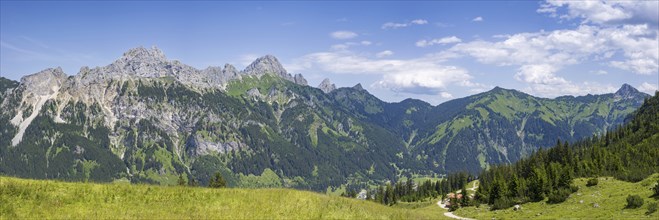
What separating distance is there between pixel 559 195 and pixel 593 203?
482 inches

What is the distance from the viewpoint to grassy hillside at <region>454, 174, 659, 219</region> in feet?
182

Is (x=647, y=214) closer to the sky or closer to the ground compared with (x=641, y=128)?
closer to the ground

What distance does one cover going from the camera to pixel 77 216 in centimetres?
2036

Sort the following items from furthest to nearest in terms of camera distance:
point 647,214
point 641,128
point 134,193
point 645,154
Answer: point 641,128 < point 645,154 < point 647,214 < point 134,193

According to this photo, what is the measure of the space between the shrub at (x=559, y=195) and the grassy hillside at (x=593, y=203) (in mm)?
1106

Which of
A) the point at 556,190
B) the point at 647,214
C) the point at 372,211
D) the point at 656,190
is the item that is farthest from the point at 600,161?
the point at 372,211

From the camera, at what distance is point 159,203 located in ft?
77.8

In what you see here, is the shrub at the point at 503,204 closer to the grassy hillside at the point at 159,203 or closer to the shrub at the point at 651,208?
the shrub at the point at 651,208

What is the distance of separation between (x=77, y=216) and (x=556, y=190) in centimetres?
8408

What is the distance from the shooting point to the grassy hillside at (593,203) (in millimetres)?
55500

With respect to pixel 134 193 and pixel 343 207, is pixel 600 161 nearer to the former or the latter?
pixel 343 207

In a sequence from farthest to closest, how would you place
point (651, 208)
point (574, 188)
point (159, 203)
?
point (574, 188)
point (651, 208)
point (159, 203)

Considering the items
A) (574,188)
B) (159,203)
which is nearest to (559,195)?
(574,188)

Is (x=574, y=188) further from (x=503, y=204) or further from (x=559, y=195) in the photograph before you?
(x=503, y=204)
